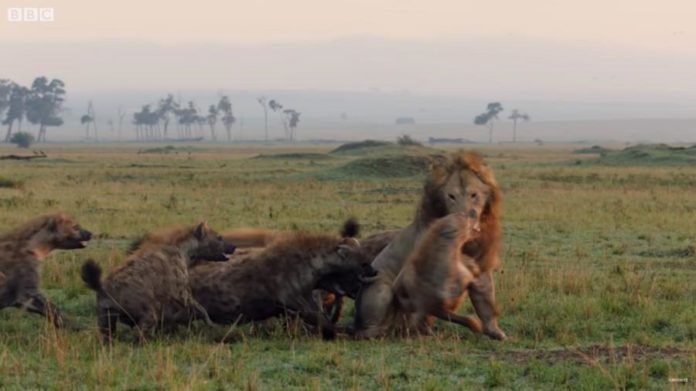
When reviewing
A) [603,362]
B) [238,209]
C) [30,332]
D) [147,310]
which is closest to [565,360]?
[603,362]

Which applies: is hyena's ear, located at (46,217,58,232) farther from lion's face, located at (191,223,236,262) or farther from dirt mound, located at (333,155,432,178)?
dirt mound, located at (333,155,432,178)

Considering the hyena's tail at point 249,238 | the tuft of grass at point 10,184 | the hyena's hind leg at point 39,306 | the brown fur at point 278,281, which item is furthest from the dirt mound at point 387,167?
the brown fur at point 278,281

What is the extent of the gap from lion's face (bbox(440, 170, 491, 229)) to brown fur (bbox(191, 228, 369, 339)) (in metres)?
0.89

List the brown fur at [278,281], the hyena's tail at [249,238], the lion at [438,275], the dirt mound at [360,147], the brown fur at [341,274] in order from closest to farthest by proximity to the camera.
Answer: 1. the lion at [438,275]
2. the brown fur at [278,281]
3. the brown fur at [341,274]
4. the hyena's tail at [249,238]
5. the dirt mound at [360,147]

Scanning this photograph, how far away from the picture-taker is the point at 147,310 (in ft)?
26.7

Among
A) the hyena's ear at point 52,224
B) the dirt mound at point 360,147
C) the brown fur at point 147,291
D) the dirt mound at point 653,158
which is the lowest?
the dirt mound at point 360,147

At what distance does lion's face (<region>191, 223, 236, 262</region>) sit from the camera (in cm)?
899

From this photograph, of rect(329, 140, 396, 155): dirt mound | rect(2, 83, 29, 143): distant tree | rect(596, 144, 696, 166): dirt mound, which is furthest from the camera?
rect(2, 83, 29, 143): distant tree

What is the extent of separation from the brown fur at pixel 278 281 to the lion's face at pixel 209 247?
0.99 feet

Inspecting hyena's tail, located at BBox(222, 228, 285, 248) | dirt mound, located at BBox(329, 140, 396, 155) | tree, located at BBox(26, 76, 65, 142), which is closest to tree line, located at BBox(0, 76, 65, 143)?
tree, located at BBox(26, 76, 65, 142)

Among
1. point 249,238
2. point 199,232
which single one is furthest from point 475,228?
point 249,238

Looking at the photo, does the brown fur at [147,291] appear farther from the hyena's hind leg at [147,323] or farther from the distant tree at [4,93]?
the distant tree at [4,93]

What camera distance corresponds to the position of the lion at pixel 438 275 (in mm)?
7883

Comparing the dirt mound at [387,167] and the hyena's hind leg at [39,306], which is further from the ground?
the hyena's hind leg at [39,306]
